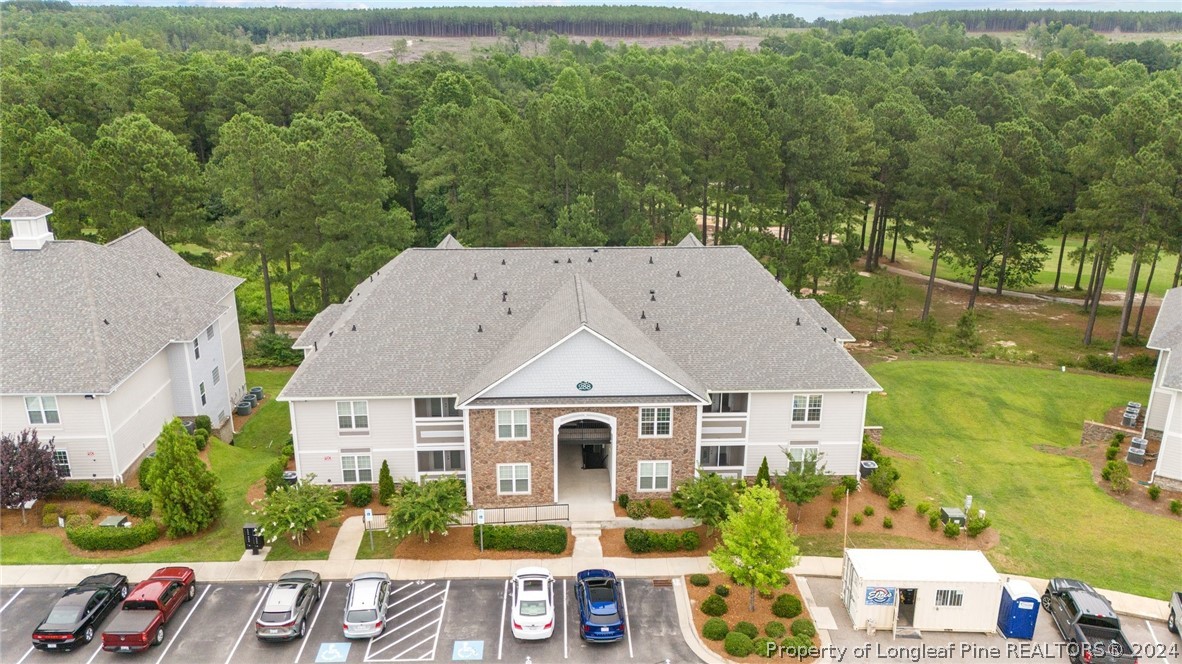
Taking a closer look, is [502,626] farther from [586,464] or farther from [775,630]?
[586,464]

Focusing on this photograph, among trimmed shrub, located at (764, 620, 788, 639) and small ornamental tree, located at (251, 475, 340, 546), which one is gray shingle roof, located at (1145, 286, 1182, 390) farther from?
small ornamental tree, located at (251, 475, 340, 546)

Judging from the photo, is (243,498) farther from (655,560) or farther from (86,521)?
(655,560)

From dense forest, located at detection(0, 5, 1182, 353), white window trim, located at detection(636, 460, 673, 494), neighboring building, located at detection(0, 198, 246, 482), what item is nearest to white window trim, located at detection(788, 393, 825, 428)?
white window trim, located at detection(636, 460, 673, 494)

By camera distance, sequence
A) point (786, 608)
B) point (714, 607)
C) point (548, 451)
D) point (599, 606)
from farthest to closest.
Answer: point (548, 451) → point (714, 607) → point (786, 608) → point (599, 606)

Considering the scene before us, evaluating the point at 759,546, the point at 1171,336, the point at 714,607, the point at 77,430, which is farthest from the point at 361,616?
the point at 1171,336

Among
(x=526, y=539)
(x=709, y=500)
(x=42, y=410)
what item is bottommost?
(x=526, y=539)

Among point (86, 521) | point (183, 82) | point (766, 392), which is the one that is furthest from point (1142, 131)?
point (183, 82)

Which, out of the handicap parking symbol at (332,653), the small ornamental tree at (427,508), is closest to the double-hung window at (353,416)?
the small ornamental tree at (427,508)
